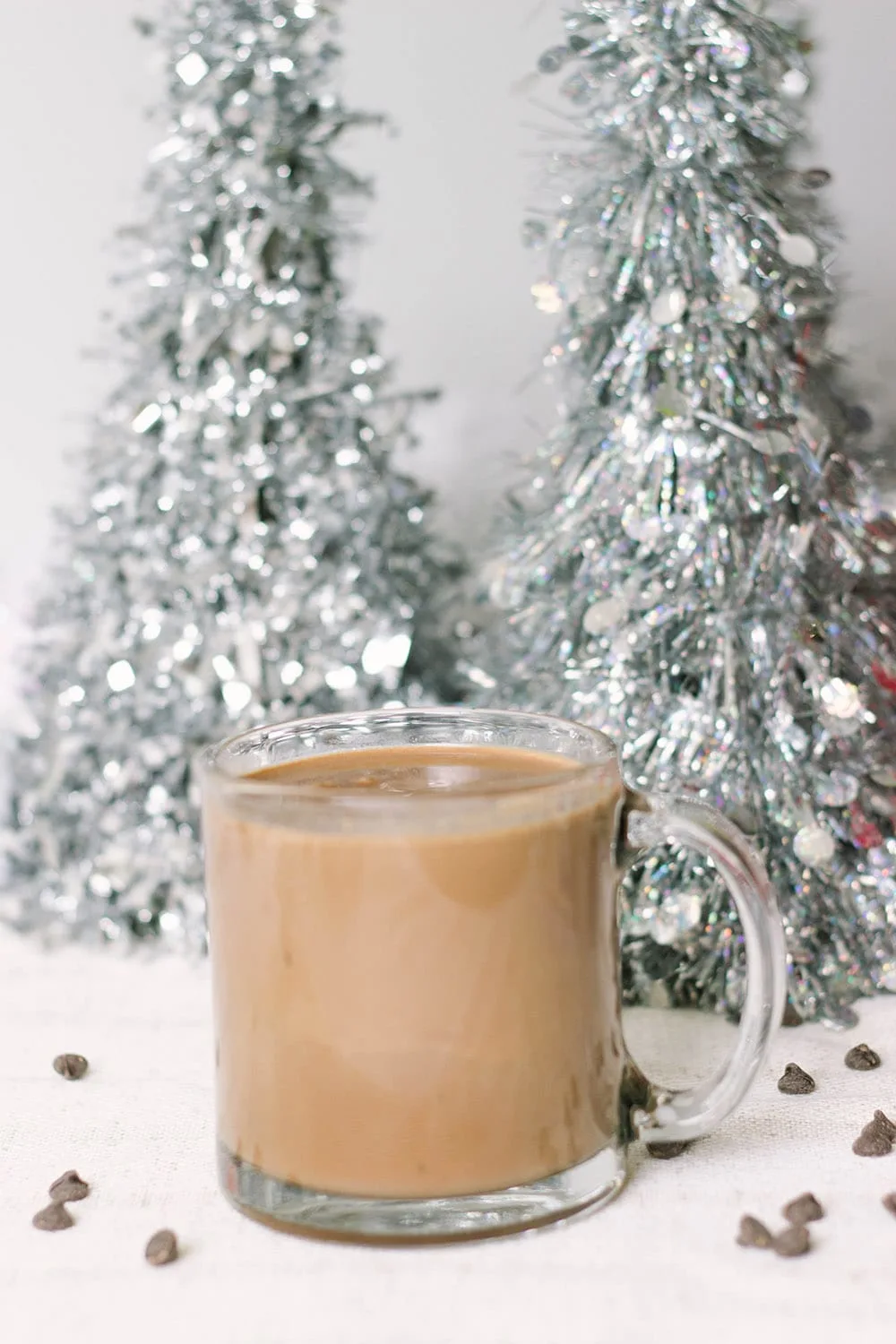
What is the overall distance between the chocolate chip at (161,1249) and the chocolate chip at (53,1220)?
57 mm

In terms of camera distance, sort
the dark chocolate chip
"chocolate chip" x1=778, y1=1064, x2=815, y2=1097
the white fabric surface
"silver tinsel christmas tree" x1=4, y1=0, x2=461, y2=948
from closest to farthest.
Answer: the white fabric surface, "chocolate chip" x1=778, y1=1064, x2=815, y2=1097, the dark chocolate chip, "silver tinsel christmas tree" x1=4, y1=0, x2=461, y2=948

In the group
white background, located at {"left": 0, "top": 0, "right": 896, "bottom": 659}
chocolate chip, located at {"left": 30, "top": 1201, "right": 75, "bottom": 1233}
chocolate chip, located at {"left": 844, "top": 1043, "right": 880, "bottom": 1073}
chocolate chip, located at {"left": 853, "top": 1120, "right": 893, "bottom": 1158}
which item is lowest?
chocolate chip, located at {"left": 844, "top": 1043, "right": 880, "bottom": 1073}

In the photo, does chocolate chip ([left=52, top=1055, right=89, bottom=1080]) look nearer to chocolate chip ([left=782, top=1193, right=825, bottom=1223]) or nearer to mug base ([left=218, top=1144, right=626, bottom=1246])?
mug base ([left=218, top=1144, right=626, bottom=1246])

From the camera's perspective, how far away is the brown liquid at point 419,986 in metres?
0.68

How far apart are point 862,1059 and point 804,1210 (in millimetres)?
216

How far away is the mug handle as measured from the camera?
740 millimetres

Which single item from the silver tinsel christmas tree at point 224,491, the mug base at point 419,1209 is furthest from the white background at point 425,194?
the mug base at point 419,1209

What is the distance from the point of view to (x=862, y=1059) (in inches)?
36.0

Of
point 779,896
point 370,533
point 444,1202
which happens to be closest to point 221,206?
point 370,533

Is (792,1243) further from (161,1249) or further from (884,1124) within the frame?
(161,1249)

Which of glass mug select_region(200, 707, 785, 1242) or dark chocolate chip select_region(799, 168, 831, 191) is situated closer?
glass mug select_region(200, 707, 785, 1242)

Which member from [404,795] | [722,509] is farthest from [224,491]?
[404,795]

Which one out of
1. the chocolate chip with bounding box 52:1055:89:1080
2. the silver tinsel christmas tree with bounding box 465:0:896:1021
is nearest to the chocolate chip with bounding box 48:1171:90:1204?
the chocolate chip with bounding box 52:1055:89:1080

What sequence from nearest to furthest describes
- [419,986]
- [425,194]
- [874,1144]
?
[419,986]
[874,1144]
[425,194]
